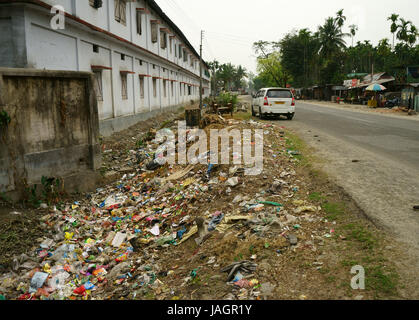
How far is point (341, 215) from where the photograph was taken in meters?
4.59

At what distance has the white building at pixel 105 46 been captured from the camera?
8422mm

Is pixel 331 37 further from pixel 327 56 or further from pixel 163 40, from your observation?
pixel 163 40

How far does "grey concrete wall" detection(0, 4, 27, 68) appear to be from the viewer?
8.27 metres

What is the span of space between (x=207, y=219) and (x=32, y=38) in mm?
7382

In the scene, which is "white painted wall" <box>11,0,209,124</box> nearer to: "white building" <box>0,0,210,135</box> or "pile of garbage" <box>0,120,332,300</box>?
"white building" <box>0,0,210,135</box>

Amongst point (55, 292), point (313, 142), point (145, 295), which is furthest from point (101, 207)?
point (313, 142)

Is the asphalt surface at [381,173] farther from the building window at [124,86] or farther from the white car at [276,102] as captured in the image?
the building window at [124,86]

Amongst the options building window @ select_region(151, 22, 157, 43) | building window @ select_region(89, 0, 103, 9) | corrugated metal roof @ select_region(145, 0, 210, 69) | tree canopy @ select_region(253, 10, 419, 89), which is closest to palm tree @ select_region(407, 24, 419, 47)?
tree canopy @ select_region(253, 10, 419, 89)

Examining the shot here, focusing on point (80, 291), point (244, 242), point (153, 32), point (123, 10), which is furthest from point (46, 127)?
point (153, 32)

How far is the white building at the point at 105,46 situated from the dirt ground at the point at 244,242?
477cm

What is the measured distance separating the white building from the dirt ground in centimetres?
477

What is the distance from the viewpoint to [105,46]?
1378 centimetres

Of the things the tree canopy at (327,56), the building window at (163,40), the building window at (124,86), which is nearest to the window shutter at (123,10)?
the building window at (124,86)

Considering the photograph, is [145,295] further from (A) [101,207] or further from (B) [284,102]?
(B) [284,102]
